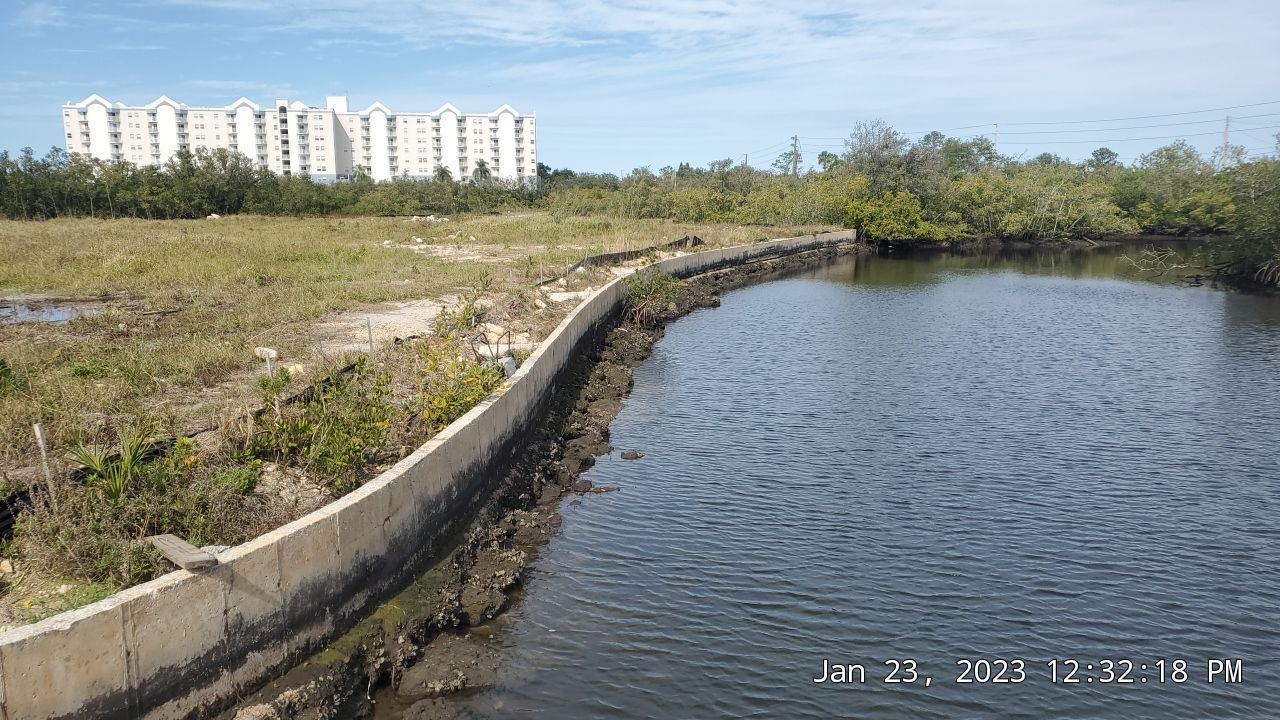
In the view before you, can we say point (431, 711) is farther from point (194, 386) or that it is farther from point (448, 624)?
point (194, 386)

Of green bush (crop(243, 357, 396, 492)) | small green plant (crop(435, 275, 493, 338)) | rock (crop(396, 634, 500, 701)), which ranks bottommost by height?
rock (crop(396, 634, 500, 701))

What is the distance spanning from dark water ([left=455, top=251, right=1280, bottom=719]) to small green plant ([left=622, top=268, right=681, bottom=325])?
5.04 m

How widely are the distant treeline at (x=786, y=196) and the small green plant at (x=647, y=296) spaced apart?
89.3 ft

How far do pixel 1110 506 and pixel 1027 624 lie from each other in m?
4.15

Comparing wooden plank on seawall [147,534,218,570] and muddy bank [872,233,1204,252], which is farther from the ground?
muddy bank [872,233,1204,252]

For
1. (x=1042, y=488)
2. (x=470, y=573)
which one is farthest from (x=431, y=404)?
(x=1042, y=488)

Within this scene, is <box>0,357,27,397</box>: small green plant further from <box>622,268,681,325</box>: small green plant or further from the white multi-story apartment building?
the white multi-story apartment building

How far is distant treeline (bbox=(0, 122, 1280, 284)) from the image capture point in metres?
52.3

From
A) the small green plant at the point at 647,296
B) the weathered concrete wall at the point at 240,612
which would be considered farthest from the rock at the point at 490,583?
the small green plant at the point at 647,296

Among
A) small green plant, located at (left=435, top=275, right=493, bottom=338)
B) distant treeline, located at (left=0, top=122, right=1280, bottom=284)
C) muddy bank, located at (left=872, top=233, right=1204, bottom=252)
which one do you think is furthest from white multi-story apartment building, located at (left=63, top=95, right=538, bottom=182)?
small green plant, located at (left=435, top=275, right=493, bottom=338)

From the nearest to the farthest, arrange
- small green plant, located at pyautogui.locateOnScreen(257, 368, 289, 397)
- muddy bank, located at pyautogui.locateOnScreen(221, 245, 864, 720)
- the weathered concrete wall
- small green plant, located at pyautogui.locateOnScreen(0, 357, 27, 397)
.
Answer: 1. the weathered concrete wall
2. muddy bank, located at pyautogui.locateOnScreen(221, 245, 864, 720)
3. small green plant, located at pyautogui.locateOnScreen(257, 368, 289, 397)
4. small green plant, located at pyautogui.locateOnScreen(0, 357, 27, 397)

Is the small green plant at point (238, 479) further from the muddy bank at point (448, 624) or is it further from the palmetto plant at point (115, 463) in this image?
the muddy bank at point (448, 624)

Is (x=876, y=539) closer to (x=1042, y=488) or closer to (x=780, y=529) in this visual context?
(x=780, y=529)

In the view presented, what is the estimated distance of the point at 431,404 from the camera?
1035 centimetres
